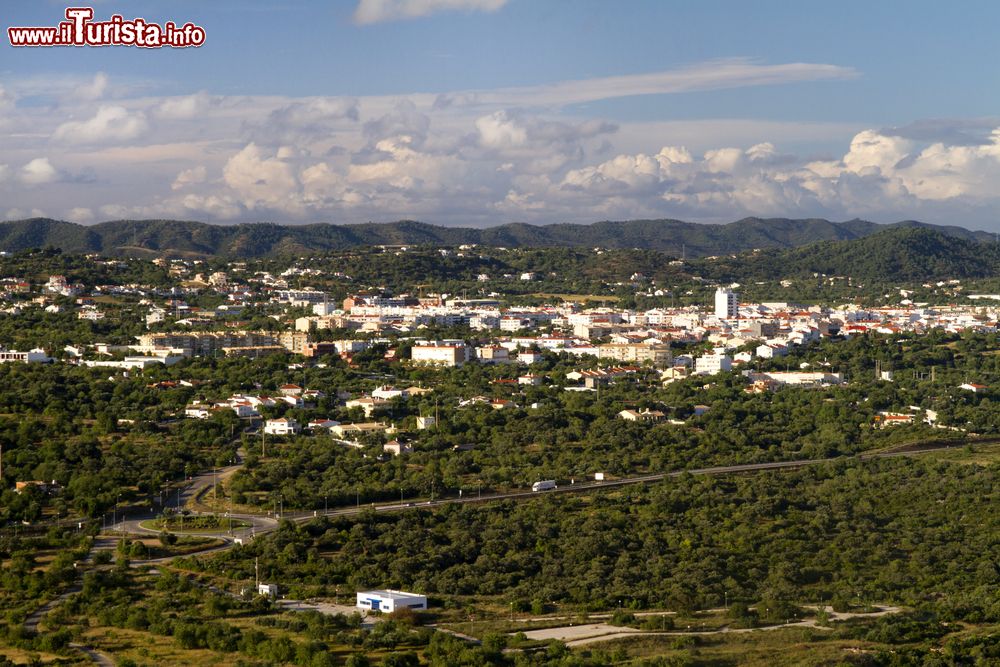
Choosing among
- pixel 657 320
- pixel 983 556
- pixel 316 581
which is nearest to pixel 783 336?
pixel 657 320

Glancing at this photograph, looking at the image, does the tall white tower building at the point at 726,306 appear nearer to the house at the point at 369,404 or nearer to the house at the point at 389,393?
the house at the point at 389,393

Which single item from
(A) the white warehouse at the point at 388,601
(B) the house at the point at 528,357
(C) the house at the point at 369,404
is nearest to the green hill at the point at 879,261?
(B) the house at the point at 528,357

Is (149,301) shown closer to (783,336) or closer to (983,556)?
(783,336)

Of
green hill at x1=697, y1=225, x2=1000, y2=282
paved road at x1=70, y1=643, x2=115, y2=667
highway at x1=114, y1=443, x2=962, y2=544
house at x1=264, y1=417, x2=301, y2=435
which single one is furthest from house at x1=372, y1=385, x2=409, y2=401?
green hill at x1=697, y1=225, x2=1000, y2=282

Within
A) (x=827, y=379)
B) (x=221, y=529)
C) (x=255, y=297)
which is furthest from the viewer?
(x=255, y=297)

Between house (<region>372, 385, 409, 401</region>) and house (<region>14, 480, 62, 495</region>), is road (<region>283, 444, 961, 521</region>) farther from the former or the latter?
house (<region>372, 385, 409, 401</region>)

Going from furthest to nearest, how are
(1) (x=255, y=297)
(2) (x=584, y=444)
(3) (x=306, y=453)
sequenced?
(1) (x=255, y=297), (2) (x=584, y=444), (3) (x=306, y=453)

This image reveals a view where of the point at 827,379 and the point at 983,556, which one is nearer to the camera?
the point at 983,556

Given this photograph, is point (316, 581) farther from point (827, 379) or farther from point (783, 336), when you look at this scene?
point (783, 336)
